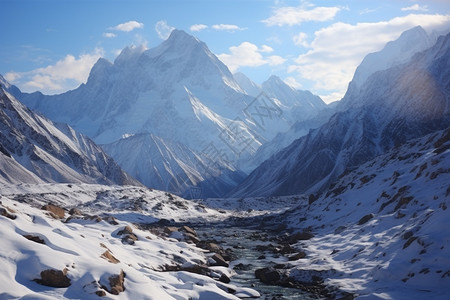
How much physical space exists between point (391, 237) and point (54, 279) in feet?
84.8

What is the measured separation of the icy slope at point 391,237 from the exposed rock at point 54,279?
1675cm

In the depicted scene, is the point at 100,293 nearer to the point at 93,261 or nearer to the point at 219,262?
the point at 93,261

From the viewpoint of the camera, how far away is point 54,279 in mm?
19922

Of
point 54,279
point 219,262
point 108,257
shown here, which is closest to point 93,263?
point 54,279

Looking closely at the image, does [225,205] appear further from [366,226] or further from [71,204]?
[366,226]

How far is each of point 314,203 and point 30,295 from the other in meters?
67.9

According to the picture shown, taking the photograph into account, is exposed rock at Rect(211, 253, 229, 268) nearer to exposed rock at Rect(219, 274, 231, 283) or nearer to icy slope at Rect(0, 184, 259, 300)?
icy slope at Rect(0, 184, 259, 300)

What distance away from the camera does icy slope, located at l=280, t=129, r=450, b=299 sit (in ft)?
83.7

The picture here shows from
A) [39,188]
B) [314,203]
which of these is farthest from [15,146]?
[314,203]

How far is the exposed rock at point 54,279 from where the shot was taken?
19.8 metres

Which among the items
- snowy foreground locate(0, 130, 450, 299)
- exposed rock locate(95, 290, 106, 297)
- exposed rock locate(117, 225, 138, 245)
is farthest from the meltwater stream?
exposed rock locate(95, 290, 106, 297)

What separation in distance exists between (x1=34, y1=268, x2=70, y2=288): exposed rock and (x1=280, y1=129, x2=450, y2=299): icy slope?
16.7 meters

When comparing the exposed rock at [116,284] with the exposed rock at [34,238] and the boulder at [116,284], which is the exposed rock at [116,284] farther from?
the exposed rock at [34,238]

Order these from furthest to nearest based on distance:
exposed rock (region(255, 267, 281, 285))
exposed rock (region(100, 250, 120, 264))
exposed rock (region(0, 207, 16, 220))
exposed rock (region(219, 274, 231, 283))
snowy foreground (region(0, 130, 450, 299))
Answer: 1. exposed rock (region(255, 267, 281, 285))
2. exposed rock (region(219, 274, 231, 283))
3. exposed rock (region(100, 250, 120, 264))
4. exposed rock (region(0, 207, 16, 220))
5. snowy foreground (region(0, 130, 450, 299))
